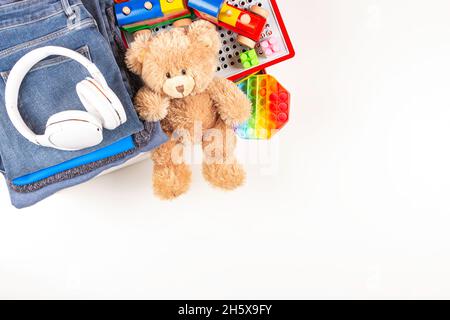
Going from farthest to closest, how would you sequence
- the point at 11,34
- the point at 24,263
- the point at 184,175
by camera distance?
1. the point at 24,263
2. the point at 184,175
3. the point at 11,34

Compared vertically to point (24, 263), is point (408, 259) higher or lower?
lower

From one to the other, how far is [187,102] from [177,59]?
11 centimetres

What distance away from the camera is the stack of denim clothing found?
750 mm

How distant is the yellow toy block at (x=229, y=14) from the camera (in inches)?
33.7

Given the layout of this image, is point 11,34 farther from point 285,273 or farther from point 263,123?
point 285,273

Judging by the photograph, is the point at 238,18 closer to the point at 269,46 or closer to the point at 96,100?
Answer: the point at 269,46

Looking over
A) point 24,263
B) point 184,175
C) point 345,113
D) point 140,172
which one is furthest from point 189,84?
point 24,263

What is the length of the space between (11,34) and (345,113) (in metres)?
0.78

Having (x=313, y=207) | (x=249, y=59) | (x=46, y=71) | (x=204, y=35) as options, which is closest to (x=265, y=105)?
(x=249, y=59)

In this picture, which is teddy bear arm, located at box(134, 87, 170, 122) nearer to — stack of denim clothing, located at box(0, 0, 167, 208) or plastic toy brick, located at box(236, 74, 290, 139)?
stack of denim clothing, located at box(0, 0, 167, 208)

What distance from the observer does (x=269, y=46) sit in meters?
0.90

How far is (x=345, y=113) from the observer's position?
1114 millimetres

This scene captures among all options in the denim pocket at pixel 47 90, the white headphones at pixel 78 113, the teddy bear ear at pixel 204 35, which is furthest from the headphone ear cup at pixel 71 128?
the teddy bear ear at pixel 204 35

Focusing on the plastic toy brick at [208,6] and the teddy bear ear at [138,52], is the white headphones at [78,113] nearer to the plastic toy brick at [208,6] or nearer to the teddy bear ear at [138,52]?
the teddy bear ear at [138,52]
